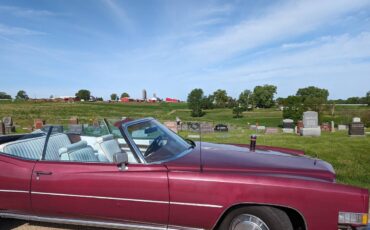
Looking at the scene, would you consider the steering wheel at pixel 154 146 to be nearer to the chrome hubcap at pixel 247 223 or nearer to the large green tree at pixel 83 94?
the chrome hubcap at pixel 247 223

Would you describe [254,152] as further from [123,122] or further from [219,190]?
[123,122]

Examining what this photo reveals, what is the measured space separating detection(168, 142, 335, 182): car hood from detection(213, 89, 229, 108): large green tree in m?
99.0

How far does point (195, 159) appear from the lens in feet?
10.9

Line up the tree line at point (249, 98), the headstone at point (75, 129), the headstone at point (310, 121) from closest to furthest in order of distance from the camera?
the headstone at point (75, 129)
the headstone at point (310, 121)
the tree line at point (249, 98)

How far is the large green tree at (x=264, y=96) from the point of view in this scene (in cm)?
10531

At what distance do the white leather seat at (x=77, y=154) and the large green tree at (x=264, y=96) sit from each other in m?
104

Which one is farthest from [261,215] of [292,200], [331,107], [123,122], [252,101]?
[252,101]

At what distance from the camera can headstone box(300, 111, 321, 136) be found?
17.2 metres

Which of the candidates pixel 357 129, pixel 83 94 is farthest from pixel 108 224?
pixel 83 94

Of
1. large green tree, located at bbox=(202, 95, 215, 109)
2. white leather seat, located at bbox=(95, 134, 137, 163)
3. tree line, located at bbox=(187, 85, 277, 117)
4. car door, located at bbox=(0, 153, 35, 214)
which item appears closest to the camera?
car door, located at bbox=(0, 153, 35, 214)

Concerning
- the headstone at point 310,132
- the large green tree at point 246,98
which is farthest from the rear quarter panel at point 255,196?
the large green tree at point 246,98

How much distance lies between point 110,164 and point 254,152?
1695 mm

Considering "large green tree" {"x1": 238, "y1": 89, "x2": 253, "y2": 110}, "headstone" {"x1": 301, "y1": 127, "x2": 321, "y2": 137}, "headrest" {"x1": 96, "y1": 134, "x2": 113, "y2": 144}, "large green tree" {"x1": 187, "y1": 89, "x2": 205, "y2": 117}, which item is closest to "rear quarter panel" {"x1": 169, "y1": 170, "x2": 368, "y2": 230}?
"headrest" {"x1": 96, "y1": 134, "x2": 113, "y2": 144}

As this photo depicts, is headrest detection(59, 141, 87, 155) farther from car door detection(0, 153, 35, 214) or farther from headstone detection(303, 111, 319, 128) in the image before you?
headstone detection(303, 111, 319, 128)
